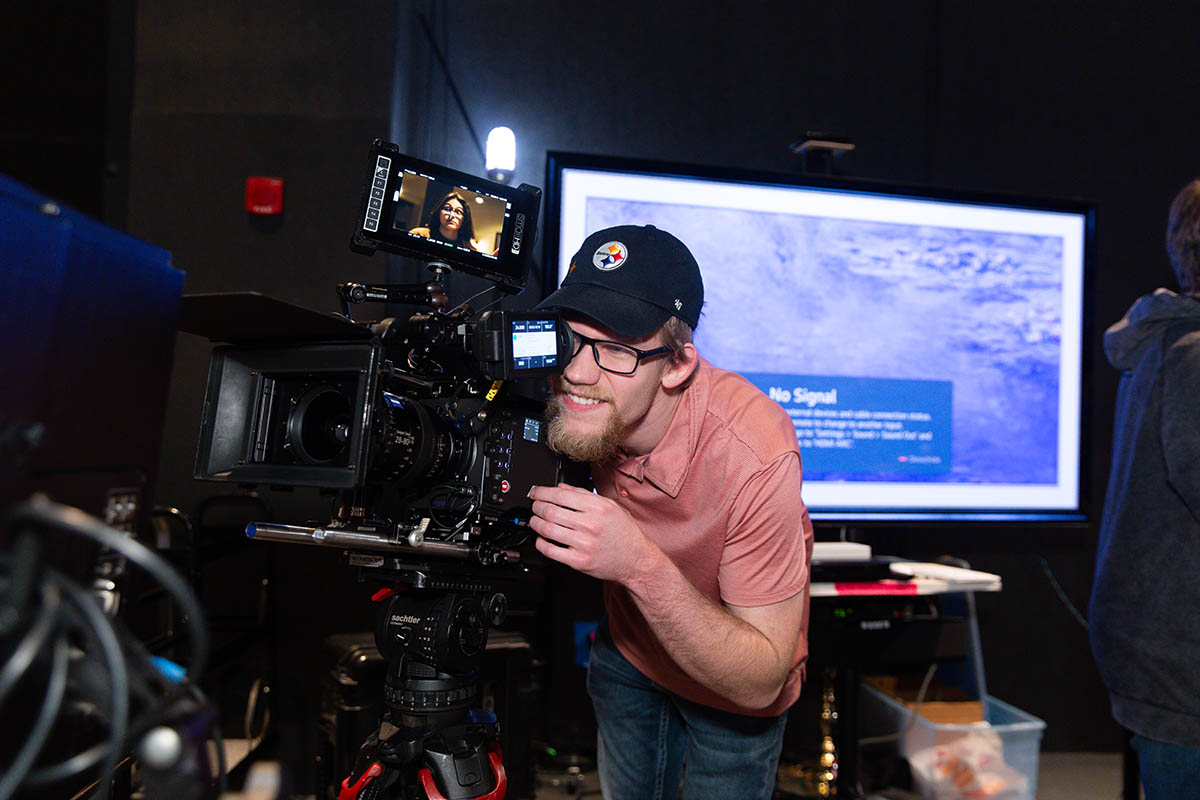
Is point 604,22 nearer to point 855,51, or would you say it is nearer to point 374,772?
point 855,51

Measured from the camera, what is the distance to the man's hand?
1126mm

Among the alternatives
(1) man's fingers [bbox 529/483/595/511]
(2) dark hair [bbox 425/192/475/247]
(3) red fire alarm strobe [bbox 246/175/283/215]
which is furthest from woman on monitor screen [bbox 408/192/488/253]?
(3) red fire alarm strobe [bbox 246/175/283/215]

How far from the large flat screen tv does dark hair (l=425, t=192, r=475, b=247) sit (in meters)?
1.13

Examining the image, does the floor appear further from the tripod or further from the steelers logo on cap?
the steelers logo on cap

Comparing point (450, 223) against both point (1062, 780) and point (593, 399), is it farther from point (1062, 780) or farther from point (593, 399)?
point (1062, 780)

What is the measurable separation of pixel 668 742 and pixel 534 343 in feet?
3.28

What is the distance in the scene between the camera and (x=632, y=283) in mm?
1283

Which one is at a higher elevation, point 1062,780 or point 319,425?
point 319,425

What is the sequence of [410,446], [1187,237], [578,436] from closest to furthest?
[410,446]
[578,436]
[1187,237]

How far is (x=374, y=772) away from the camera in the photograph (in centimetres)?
111

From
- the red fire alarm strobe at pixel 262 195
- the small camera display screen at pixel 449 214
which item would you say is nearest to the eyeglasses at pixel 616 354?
the small camera display screen at pixel 449 214

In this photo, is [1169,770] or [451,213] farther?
[1169,770]

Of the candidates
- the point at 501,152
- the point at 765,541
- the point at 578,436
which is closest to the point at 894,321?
the point at 501,152

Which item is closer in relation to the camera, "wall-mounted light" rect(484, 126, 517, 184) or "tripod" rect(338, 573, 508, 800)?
"tripod" rect(338, 573, 508, 800)
